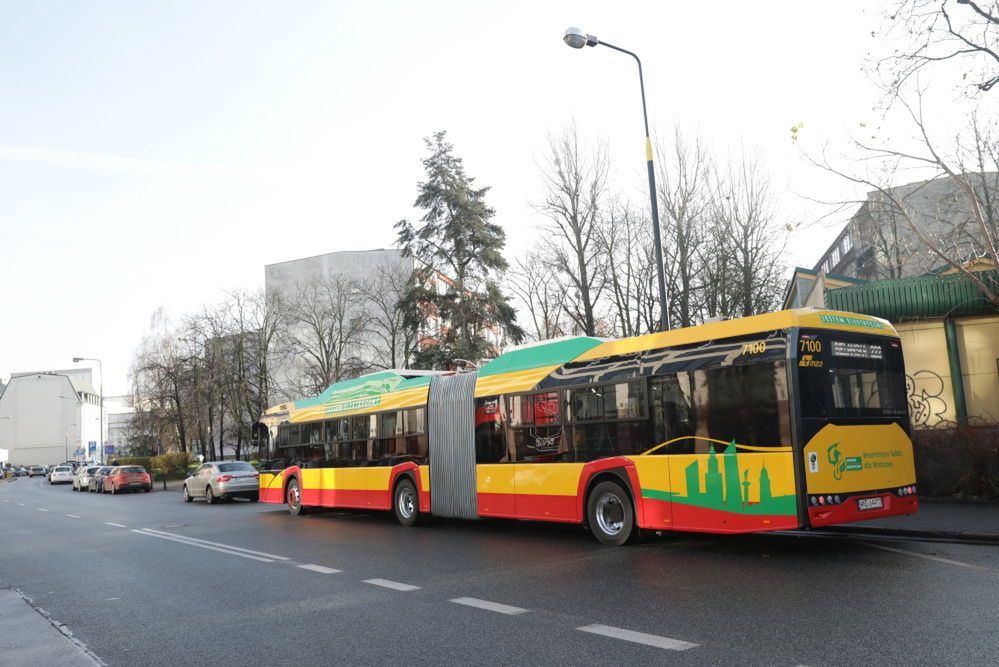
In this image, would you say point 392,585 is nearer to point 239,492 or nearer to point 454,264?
point 239,492

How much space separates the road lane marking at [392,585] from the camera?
8949 mm

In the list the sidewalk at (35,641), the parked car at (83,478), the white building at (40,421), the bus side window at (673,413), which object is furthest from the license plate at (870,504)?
the white building at (40,421)

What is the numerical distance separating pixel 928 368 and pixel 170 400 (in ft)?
160

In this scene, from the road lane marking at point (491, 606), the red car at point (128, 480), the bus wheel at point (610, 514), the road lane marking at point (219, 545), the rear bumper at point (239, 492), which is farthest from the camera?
the red car at point (128, 480)

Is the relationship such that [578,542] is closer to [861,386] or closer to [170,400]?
[861,386]

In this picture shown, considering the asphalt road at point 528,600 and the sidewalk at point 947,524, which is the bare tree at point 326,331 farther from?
the sidewalk at point 947,524

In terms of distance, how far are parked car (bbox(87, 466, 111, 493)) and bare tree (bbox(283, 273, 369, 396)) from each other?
487 inches

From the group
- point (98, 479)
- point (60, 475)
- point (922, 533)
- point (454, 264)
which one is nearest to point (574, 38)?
point (922, 533)

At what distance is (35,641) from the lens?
7.21m

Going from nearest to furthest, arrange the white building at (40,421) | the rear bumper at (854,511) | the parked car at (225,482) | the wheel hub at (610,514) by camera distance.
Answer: the rear bumper at (854,511) < the wheel hub at (610,514) < the parked car at (225,482) < the white building at (40,421)

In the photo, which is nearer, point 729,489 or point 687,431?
point 729,489

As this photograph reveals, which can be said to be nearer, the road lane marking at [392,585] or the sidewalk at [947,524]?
the road lane marking at [392,585]

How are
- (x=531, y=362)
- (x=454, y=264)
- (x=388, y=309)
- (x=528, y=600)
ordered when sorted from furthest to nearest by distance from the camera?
1. (x=388, y=309)
2. (x=454, y=264)
3. (x=531, y=362)
4. (x=528, y=600)

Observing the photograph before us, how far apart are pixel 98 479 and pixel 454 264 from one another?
24177 millimetres
